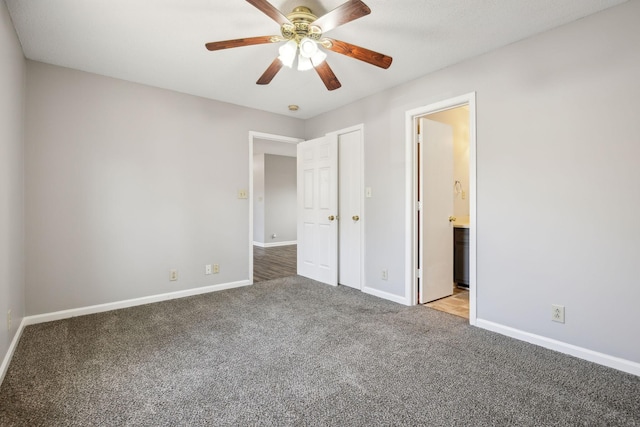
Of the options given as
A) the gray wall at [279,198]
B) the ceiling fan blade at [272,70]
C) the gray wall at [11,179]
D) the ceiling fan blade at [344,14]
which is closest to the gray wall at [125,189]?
the gray wall at [11,179]

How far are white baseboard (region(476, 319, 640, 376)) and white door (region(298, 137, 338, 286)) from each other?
2024mm

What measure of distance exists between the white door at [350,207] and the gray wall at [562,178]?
129 cm

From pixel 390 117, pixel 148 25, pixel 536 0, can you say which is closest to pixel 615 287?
pixel 536 0

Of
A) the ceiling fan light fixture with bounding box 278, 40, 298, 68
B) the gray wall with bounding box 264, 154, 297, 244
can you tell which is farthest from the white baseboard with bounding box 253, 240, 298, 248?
the ceiling fan light fixture with bounding box 278, 40, 298, 68

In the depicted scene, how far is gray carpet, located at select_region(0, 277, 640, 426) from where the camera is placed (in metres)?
1.61

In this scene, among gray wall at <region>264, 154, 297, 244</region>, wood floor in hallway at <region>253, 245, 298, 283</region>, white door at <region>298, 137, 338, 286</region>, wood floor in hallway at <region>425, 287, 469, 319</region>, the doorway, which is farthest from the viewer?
gray wall at <region>264, 154, 297, 244</region>

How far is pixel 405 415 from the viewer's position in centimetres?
160

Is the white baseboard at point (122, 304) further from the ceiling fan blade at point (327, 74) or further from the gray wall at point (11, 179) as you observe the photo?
the ceiling fan blade at point (327, 74)

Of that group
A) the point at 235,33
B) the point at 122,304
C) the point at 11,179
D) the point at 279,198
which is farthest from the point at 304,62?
the point at 279,198

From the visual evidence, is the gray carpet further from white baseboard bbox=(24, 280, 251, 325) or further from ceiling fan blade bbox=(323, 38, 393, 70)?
ceiling fan blade bbox=(323, 38, 393, 70)

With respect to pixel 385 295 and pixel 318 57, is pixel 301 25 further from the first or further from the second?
pixel 385 295

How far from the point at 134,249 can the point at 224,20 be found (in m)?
2.55

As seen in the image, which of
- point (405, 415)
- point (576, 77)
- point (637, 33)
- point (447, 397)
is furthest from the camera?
point (576, 77)

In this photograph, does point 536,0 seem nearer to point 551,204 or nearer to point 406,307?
point 551,204
